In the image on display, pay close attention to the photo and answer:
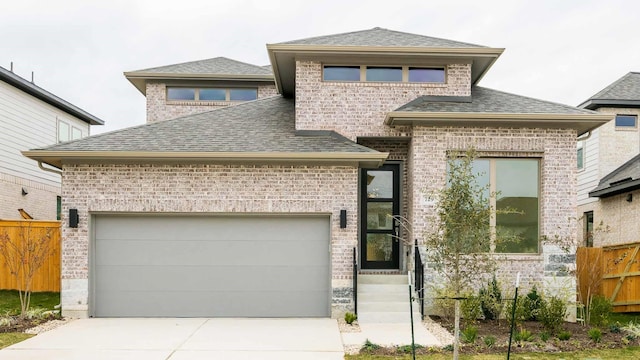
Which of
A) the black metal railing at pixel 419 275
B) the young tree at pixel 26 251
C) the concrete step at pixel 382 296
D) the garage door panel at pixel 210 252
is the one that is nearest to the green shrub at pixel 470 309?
the black metal railing at pixel 419 275

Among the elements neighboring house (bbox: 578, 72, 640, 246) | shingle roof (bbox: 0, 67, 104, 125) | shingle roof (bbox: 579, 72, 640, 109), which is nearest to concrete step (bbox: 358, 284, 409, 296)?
neighboring house (bbox: 578, 72, 640, 246)

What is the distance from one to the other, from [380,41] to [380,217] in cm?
391

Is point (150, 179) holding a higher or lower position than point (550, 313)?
higher

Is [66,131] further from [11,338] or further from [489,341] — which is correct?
[489,341]

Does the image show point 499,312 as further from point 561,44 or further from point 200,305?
point 561,44

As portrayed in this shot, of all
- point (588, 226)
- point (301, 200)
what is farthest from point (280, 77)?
point (588, 226)

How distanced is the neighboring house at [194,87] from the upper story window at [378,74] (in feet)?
20.7

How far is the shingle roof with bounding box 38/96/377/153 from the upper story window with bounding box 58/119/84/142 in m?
10.7

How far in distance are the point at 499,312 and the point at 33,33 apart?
2434cm

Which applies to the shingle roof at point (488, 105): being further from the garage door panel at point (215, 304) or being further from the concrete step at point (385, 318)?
Result: the garage door panel at point (215, 304)

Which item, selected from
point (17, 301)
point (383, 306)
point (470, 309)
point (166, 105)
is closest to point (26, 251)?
point (17, 301)

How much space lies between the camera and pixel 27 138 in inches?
743

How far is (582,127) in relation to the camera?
1170 centimetres

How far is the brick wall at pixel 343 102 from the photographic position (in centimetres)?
1220
